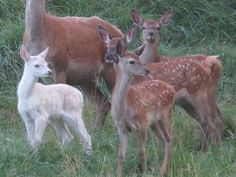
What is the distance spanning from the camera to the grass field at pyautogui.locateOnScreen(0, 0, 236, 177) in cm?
882

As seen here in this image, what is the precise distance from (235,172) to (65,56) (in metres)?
2.91

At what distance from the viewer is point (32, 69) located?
31.1 ft

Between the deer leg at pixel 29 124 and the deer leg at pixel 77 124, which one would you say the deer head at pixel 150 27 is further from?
the deer leg at pixel 29 124

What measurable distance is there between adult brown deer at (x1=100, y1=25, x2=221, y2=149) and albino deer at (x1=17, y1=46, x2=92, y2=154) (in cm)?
105

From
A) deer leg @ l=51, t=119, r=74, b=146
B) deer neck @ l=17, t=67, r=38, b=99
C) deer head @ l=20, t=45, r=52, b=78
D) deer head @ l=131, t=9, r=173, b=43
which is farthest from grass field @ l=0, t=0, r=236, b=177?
deer head @ l=131, t=9, r=173, b=43

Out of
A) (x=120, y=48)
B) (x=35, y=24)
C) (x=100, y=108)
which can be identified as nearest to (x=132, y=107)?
(x=120, y=48)

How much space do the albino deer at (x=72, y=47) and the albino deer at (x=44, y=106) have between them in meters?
0.89

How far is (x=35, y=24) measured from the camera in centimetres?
1081

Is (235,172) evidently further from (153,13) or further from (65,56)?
(153,13)

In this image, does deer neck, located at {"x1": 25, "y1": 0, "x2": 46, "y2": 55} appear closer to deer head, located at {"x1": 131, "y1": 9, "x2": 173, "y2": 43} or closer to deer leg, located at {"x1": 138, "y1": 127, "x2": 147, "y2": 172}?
deer head, located at {"x1": 131, "y1": 9, "x2": 173, "y2": 43}

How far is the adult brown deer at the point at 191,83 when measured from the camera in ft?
34.3

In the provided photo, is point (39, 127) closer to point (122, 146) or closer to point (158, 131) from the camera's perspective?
point (122, 146)

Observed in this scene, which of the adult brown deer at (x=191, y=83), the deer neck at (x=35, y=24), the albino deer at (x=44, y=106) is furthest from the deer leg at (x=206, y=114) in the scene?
the deer neck at (x=35, y=24)

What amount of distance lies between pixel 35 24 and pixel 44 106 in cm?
163
